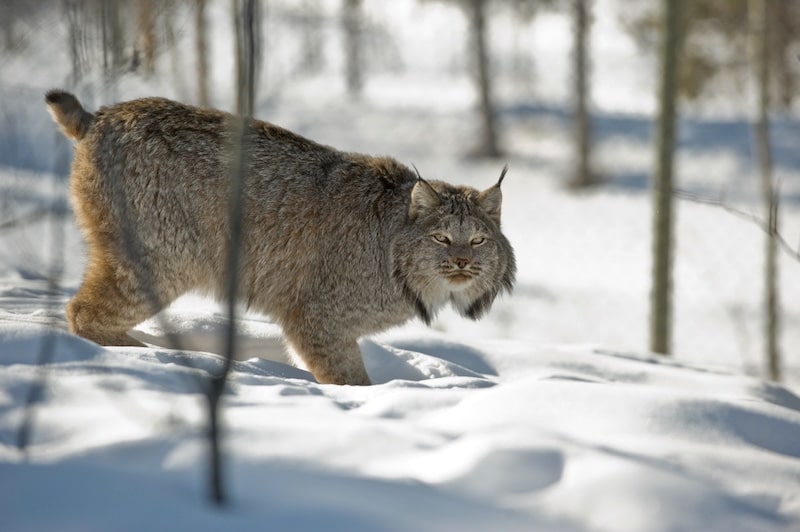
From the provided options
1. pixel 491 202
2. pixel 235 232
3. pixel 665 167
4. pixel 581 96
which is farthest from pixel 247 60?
pixel 581 96

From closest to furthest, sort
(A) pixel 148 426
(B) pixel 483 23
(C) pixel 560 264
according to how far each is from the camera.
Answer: (A) pixel 148 426, (C) pixel 560 264, (B) pixel 483 23

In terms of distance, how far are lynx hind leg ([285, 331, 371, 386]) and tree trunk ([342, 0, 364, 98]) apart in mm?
20526

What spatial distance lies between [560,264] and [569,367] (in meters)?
10.2

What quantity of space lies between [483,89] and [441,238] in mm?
16686

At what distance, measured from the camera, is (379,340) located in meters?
6.05

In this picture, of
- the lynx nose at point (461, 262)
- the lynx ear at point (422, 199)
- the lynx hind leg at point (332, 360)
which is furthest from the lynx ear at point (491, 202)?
the lynx hind leg at point (332, 360)

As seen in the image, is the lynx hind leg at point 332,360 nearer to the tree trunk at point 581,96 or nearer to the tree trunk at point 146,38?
the tree trunk at point 146,38

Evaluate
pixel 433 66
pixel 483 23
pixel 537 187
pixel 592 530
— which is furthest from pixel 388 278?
pixel 433 66

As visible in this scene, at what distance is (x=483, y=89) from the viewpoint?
70.4 feet

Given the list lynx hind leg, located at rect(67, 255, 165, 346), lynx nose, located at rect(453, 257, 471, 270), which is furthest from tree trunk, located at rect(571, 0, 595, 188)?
lynx hind leg, located at rect(67, 255, 165, 346)

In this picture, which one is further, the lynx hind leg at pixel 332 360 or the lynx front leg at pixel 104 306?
the lynx hind leg at pixel 332 360

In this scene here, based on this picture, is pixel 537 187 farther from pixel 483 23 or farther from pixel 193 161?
pixel 193 161

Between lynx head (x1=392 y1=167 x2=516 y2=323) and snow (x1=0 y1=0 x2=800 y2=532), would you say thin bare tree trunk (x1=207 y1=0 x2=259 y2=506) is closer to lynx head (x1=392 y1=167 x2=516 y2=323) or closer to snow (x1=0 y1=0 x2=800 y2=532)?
snow (x1=0 y1=0 x2=800 y2=532)

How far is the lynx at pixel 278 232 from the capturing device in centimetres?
497
